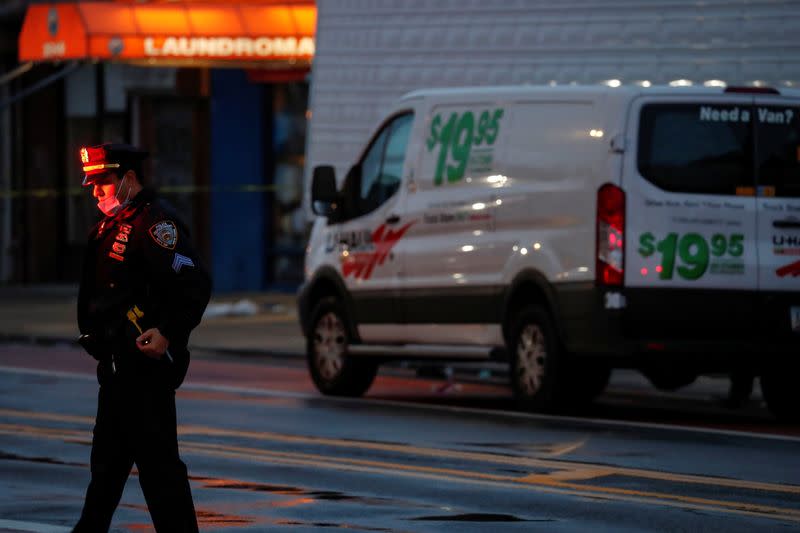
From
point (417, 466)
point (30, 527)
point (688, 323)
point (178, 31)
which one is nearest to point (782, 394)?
point (688, 323)

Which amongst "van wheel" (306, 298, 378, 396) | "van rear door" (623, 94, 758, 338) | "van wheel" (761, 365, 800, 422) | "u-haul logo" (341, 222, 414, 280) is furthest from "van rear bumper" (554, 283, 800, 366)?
"van wheel" (306, 298, 378, 396)

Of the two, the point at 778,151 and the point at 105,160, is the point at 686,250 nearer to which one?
the point at 778,151

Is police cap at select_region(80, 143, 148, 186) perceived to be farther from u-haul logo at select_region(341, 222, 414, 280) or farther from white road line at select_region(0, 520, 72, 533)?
u-haul logo at select_region(341, 222, 414, 280)

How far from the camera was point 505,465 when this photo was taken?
12453 millimetres

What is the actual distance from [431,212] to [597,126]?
1979 mm

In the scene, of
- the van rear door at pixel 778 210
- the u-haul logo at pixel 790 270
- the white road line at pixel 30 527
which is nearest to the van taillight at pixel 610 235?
the van rear door at pixel 778 210

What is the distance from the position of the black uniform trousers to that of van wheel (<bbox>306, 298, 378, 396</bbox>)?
29.3 ft

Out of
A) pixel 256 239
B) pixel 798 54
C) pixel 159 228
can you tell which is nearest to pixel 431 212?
pixel 798 54

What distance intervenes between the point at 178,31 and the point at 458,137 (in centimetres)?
1462

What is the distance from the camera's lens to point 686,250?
14.8 m

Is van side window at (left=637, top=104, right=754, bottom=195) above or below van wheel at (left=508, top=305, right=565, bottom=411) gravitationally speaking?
above

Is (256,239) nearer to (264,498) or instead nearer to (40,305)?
(40,305)

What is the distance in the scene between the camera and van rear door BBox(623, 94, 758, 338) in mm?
14820

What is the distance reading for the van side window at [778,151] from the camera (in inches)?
594
